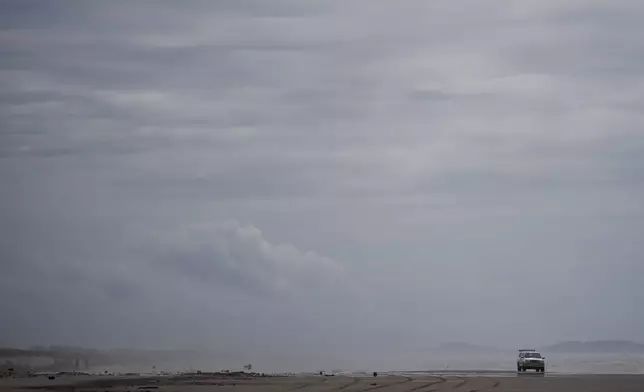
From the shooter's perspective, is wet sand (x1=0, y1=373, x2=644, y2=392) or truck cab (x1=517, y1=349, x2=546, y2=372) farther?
truck cab (x1=517, y1=349, x2=546, y2=372)

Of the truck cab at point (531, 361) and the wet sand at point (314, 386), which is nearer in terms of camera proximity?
the wet sand at point (314, 386)

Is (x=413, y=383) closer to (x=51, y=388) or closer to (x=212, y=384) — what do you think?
(x=212, y=384)

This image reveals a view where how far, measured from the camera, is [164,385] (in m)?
75.5

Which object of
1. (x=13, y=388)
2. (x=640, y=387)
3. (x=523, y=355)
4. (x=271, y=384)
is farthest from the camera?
(x=523, y=355)

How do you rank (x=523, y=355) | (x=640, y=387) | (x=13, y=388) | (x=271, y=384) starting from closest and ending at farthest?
(x=13, y=388), (x=640, y=387), (x=271, y=384), (x=523, y=355)

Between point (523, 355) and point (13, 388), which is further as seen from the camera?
point (523, 355)

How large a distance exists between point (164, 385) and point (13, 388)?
10866 millimetres

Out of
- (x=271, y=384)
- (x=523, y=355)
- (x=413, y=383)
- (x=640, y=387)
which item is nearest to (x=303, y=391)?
(x=271, y=384)

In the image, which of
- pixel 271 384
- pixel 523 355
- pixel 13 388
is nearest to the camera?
pixel 13 388

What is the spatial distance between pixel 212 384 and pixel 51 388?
12771 millimetres

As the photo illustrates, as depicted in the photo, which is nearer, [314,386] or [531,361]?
[314,386]

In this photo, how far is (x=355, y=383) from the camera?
81125mm

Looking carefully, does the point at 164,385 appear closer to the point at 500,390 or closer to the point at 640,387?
the point at 500,390

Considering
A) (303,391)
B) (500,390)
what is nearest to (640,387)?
(500,390)
